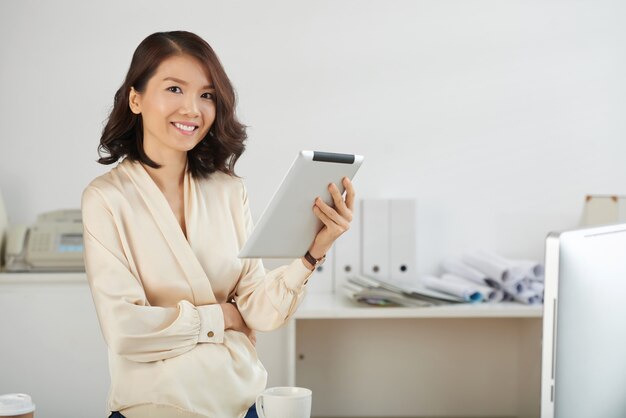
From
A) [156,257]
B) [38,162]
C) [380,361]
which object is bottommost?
[380,361]

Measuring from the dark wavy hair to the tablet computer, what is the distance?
1.20 ft

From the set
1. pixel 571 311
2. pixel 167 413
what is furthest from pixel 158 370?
pixel 571 311

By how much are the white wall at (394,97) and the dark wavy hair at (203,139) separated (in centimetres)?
145

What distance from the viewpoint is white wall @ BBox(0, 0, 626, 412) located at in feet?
10.8

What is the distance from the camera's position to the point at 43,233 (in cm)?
300

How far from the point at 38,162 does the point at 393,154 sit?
1.47 meters

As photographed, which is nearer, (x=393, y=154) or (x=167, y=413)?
(x=167, y=413)

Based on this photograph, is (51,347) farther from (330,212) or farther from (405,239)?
(330,212)

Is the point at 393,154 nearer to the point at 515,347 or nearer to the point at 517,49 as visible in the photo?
the point at 517,49

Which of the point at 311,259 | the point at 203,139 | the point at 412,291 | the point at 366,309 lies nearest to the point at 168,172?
the point at 203,139

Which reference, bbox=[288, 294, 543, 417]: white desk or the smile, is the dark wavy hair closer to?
the smile

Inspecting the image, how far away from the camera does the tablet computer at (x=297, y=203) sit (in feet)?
4.76

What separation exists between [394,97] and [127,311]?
2.01 meters

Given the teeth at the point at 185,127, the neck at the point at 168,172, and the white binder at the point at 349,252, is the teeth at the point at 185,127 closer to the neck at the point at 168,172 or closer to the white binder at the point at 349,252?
the neck at the point at 168,172
